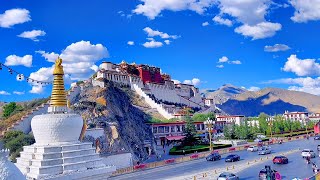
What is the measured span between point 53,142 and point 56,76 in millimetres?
5217

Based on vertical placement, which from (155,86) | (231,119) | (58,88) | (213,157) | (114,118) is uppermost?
(155,86)

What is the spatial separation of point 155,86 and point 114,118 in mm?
57586

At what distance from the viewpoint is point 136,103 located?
3669 inches

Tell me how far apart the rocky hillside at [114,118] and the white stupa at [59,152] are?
A: 1543cm

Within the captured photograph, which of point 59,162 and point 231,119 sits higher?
point 231,119

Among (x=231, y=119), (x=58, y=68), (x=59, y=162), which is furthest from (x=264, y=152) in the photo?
(x=231, y=119)

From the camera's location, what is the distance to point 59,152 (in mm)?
25453

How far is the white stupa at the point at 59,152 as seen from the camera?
→ 24641mm

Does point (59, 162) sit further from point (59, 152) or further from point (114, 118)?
point (114, 118)

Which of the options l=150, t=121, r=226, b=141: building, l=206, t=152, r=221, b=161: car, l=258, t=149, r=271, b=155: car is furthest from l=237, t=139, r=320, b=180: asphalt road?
l=150, t=121, r=226, b=141: building

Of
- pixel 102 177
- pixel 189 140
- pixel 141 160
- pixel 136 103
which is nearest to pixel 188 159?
pixel 141 160

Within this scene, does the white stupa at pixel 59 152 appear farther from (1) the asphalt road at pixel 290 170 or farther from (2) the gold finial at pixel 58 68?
(1) the asphalt road at pixel 290 170

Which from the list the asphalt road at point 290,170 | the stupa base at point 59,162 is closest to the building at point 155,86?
the asphalt road at point 290,170

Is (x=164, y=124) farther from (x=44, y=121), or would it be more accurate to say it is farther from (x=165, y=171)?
(x=44, y=121)
